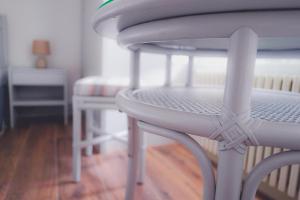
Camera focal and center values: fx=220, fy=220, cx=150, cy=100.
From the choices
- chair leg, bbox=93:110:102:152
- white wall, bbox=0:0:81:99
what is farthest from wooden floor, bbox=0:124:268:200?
white wall, bbox=0:0:81:99

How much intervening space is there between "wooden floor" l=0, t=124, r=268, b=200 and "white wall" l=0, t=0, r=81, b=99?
49.4 inches

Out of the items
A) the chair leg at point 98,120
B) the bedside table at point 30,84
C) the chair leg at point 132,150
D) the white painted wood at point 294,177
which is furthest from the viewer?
the bedside table at point 30,84

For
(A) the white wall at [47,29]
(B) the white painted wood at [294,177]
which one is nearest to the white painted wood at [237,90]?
(B) the white painted wood at [294,177]

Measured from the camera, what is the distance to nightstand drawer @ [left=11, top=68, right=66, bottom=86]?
2.26 m

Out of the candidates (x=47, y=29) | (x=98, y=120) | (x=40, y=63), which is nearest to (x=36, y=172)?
(x=98, y=120)

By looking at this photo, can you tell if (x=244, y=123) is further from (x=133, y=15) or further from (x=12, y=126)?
(x=12, y=126)

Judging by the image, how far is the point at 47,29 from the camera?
2725 millimetres

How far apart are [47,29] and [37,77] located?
760mm

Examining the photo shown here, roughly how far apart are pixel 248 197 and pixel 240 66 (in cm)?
16

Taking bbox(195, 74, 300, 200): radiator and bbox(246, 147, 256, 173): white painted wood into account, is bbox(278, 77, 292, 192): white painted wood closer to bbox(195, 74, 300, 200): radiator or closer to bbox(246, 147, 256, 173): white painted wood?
bbox(195, 74, 300, 200): radiator

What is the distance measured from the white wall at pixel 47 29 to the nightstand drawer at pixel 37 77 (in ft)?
1.47

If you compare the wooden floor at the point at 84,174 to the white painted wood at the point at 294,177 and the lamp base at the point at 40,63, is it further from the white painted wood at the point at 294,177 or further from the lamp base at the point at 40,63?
the lamp base at the point at 40,63

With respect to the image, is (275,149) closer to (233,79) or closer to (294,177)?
Answer: (294,177)

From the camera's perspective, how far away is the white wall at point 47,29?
8.47 ft
